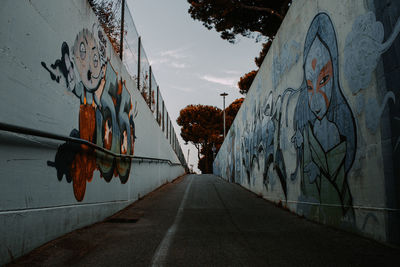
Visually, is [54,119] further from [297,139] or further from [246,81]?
[246,81]

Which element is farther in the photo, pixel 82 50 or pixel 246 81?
pixel 246 81

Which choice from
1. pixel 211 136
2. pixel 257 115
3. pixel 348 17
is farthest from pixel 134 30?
pixel 211 136

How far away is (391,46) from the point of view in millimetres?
4211

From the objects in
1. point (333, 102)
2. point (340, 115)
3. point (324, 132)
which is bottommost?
point (324, 132)

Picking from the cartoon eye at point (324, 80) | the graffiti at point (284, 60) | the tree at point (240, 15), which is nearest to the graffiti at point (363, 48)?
the cartoon eye at point (324, 80)

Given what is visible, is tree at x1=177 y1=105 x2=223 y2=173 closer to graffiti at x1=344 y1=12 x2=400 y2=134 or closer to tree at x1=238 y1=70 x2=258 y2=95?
tree at x1=238 y1=70 x2=258 y2=95

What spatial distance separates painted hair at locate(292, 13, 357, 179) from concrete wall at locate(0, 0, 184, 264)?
4.69 m

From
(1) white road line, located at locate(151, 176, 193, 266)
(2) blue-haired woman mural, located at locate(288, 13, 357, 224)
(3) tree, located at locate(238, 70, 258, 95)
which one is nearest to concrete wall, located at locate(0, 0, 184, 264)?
(1) white road line, located at locate(151, 176, 193, 266)

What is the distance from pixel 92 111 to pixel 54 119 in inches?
67.4

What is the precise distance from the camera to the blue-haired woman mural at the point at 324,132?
5.42m

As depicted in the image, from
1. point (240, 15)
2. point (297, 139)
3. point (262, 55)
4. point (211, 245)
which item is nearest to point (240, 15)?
point (240, 15)

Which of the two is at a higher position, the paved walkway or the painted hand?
the painted hand

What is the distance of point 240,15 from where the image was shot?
62.1 feet

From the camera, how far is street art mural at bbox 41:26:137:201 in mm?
5316
